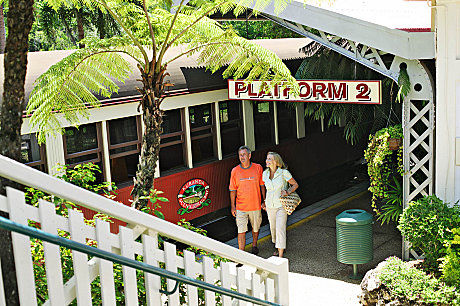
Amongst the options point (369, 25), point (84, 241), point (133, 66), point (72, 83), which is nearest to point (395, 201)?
point (369, 25)

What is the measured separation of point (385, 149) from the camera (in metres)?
9.30

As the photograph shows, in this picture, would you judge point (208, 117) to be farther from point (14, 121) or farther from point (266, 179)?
point (14, 121)

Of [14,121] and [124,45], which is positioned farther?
[124,45]

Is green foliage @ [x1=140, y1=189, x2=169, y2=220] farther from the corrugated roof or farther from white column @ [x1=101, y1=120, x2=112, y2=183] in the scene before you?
white column @ [x1=101, y1=120, x2=112, y2=183]

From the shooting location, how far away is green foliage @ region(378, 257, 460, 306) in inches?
294

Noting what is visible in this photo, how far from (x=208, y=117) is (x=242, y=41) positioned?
10.4 feet

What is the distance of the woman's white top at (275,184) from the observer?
10094 millimetres

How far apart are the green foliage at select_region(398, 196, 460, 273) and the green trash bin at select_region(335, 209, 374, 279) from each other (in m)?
1.01

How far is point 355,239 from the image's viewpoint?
937cm

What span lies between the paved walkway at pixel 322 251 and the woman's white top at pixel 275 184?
107 cm

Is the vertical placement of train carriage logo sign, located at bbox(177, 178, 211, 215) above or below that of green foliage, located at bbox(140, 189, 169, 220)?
below

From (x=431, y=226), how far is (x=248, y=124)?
5390 mm

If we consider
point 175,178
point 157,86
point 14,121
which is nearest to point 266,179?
point 175,178

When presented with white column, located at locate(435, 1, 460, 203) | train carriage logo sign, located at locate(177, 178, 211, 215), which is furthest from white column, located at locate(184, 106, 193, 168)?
white column, located at locate(435, 1, 460, 203)
